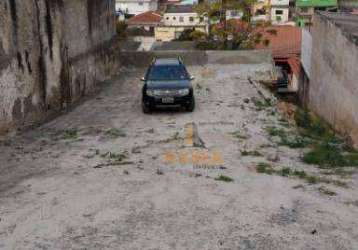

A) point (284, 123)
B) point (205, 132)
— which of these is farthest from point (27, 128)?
point (284, 123)

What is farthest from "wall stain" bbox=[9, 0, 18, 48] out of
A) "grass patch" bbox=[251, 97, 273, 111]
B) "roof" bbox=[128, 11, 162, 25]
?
"roof" bbox=[128, 11, 162, 25]

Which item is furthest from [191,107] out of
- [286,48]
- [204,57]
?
[286,48]

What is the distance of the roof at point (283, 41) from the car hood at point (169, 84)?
869 inches

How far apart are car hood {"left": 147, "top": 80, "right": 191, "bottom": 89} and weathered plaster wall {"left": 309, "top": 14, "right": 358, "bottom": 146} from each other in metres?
4.92

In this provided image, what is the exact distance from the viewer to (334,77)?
1916cm

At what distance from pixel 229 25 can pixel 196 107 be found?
26.4m

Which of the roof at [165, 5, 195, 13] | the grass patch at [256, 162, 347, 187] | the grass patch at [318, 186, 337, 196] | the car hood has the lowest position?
the grass patch at [256, 162, 347, 187]

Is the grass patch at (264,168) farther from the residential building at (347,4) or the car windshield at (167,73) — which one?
the residential building at (347,4)

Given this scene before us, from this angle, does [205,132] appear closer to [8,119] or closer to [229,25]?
[8,119]

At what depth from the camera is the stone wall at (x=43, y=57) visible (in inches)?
573

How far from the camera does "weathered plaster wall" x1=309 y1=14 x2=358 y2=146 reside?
16094mm

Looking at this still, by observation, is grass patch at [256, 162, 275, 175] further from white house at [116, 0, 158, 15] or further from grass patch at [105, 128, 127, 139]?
white house at [116, 0, 158, 15]

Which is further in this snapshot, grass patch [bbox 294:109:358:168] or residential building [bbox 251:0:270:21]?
residential building [bbox 251:0:270:21]

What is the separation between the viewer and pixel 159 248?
7367 mm
